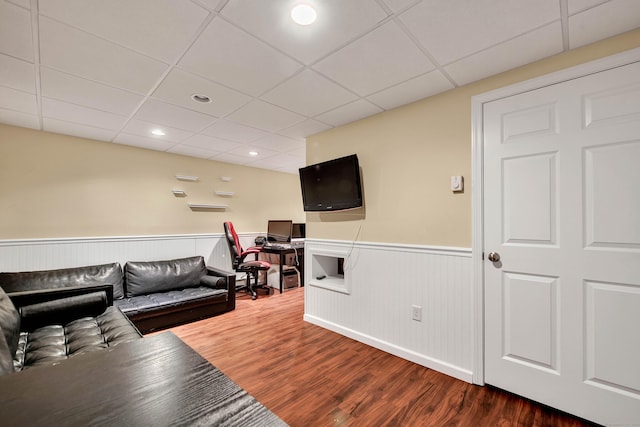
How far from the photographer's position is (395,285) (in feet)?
8.46

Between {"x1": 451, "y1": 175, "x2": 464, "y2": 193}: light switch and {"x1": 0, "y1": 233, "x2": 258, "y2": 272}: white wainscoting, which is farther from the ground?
{"x1": 451, "y1": 175, "x2": 464, "y2": 193}: light switch

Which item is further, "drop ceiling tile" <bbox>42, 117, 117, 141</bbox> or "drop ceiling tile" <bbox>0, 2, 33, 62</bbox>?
"drop ceiling tile" <bbox>42, 117, 117, 141</bbox>

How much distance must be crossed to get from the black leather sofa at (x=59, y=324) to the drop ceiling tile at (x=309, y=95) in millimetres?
2194

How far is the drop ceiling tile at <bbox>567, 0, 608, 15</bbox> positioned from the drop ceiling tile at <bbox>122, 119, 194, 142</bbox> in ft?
11.3

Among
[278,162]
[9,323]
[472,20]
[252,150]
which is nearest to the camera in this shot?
[472,20]

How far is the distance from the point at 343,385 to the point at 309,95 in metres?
2.39

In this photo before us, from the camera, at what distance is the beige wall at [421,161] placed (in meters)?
2.06

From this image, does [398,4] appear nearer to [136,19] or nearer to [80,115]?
[136,19]

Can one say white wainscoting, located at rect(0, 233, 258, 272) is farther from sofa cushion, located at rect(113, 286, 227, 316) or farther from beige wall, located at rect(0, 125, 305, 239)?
sofa cushion, located at rect(113, 286, 227, 316)

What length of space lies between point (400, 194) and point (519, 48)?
4.33ft

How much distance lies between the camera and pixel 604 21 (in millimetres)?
1495

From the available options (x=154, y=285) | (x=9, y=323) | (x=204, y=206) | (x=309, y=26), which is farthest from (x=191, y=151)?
(x=309, y=26)

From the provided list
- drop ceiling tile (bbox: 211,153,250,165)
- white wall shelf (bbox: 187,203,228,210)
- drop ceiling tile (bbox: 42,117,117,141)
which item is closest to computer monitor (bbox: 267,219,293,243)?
white wall shelf (bbox: 187,203,228,210)

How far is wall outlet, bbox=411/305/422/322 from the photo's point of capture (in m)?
2.40
